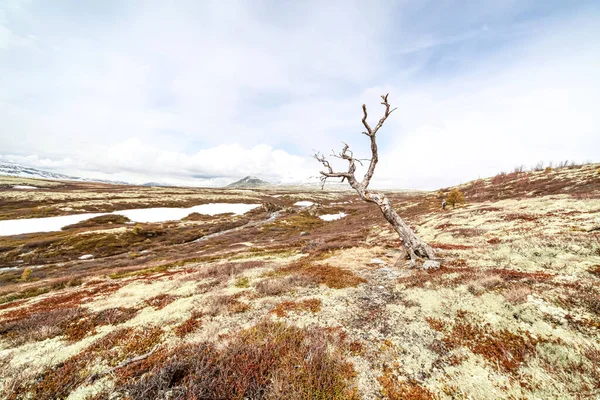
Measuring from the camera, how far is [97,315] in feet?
34.0

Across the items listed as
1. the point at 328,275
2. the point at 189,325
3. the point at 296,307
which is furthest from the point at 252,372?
the point at 328,275

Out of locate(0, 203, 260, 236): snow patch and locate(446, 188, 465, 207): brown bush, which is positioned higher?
locate(446, 188, 465, 207): brown bush

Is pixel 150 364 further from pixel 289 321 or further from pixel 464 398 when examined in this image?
pixel 464 398

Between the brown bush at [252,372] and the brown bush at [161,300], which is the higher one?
the brown bush at [252,372]

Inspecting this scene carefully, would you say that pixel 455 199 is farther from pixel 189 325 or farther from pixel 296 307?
pixel 189 325

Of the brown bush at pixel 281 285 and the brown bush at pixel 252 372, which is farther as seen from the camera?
the brown bush at pixel 281 285

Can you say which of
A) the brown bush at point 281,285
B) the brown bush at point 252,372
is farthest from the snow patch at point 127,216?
the brown bush at point 252,372

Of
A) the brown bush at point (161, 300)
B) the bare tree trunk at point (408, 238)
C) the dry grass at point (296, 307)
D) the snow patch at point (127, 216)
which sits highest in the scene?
the bare tree trunk at point (408, 238)

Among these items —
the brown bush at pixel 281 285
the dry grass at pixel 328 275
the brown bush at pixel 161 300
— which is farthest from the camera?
the dry grass at pixel 328 275

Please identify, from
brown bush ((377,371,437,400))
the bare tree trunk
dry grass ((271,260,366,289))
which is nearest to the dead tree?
the bare tree trunk

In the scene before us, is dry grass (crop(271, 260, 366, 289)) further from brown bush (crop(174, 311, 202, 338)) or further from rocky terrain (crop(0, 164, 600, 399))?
brown bush (crop(174, 311, 202, 338))

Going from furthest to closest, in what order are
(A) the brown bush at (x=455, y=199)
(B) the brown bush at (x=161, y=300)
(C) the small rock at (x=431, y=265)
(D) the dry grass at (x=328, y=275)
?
(A) the brown bush at (x=455, y=199), (C) the small rock at (x=431, y=265), (D) the dry grass at (x=328, y=275), (B) the brown bush at (x=161, y=300)

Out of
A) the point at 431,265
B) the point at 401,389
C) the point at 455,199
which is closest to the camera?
the point at 401,389

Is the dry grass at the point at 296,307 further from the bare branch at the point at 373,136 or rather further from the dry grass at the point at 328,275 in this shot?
the bare branch at the point at 373,136
